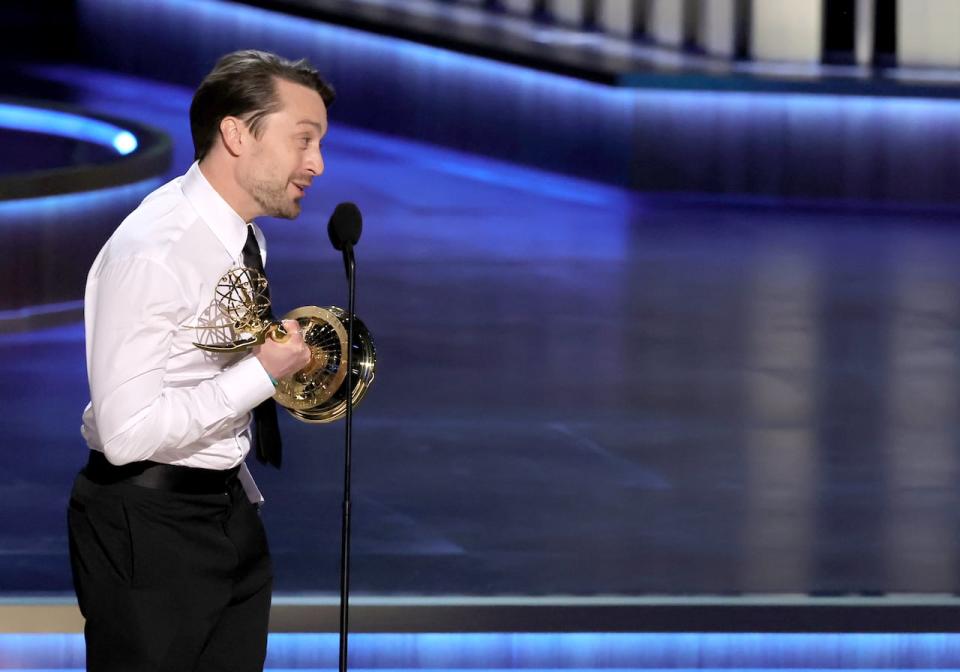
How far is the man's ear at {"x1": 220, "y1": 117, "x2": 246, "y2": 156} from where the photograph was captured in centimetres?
242

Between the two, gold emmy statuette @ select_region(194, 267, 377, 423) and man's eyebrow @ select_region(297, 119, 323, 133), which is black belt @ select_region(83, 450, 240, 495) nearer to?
gold emmy statuette @ select_region(194, 267, 377, 423)

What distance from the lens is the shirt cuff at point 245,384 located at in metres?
2.37

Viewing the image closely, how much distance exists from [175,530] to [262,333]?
1.03 ft

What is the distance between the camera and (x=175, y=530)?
8.11 feet

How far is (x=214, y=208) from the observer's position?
2457 mm

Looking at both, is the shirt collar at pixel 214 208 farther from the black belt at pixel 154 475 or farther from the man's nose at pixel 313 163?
the black belt at pixel 154 475

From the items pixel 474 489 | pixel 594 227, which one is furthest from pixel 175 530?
pixel 594 227

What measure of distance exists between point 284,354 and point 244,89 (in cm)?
36

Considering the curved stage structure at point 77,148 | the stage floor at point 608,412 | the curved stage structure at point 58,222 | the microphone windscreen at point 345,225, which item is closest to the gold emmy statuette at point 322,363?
the microphone windscreen at point 345,225

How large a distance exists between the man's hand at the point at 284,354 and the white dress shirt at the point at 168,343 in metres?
0.01

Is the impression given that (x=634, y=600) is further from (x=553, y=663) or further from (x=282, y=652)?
(x=282, y=652)

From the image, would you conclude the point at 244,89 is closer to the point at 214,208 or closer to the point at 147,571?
the point at 214,208

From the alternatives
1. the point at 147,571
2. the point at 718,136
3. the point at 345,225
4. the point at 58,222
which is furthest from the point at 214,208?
the point at 718,136

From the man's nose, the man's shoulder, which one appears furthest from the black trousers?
the man's nose
